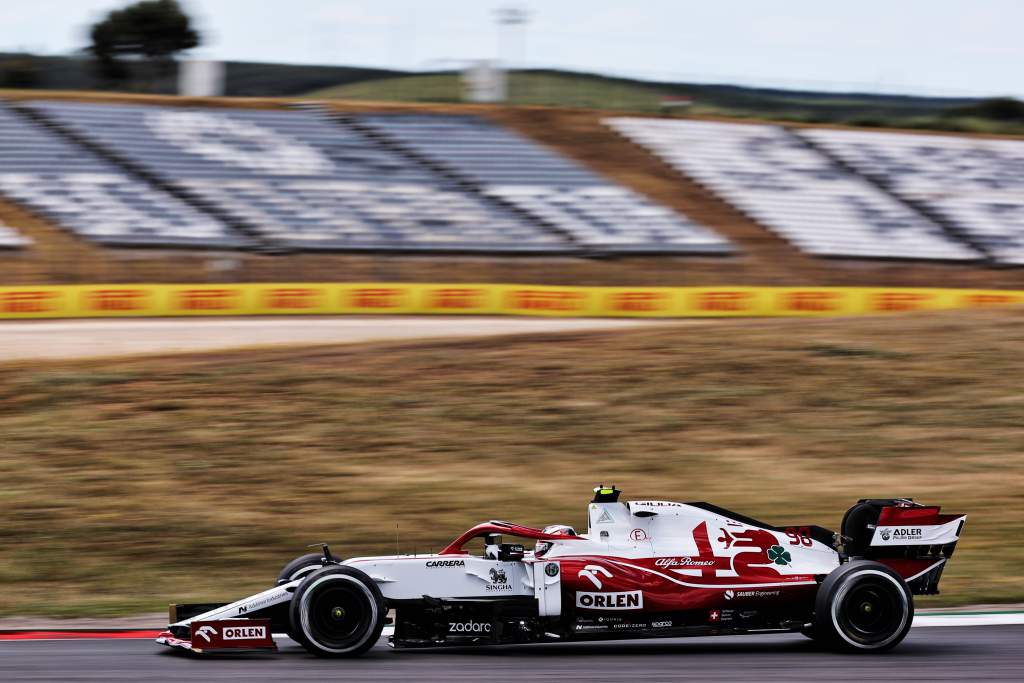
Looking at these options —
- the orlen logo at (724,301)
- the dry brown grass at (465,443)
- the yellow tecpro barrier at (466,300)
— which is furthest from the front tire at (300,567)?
the orlen logo at (724,301)

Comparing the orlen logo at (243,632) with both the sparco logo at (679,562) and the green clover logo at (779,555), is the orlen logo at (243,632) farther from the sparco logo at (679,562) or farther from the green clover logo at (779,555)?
the green clover logo at (779,555)

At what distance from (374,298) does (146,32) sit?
2945 cm

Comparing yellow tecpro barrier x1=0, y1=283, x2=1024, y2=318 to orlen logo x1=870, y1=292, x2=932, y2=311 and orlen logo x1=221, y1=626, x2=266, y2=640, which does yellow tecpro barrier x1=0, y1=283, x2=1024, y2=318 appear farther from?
orlen logo x1=221, y1=626, x2=266, y2=640

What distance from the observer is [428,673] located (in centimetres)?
869

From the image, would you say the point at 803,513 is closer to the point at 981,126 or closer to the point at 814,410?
Result: the point at 814,410

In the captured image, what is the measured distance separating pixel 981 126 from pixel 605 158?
16.7m

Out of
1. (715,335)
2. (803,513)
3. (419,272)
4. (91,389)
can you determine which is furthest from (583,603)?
(419,272)

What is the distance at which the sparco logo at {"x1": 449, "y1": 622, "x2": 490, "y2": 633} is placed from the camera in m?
9.17

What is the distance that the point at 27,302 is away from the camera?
103 feet

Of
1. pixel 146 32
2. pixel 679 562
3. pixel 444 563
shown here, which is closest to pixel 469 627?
pixel 444 563

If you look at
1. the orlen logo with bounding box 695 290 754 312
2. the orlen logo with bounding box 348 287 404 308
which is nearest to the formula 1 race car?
the orlen logo with bounding box 348 287 404 308

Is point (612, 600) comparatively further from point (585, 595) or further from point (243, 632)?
point (243, 632)

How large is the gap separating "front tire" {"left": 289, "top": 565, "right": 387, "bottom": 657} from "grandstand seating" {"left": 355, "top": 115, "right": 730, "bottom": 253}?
29974mm

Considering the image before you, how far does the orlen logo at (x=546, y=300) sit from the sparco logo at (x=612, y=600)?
25.3 meters
